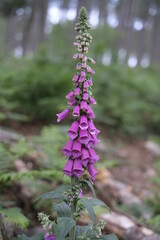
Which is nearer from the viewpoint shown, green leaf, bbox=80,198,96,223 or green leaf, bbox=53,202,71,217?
green leaf, bbox=80,198,96,223

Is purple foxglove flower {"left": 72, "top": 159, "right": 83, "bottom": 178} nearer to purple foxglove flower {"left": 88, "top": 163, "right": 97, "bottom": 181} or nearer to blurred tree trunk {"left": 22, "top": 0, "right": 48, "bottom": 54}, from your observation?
purple foxglove flower {"left": 88, "top": 163, "right": 97, "bottom": 181}

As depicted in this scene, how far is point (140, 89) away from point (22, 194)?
8.24 m

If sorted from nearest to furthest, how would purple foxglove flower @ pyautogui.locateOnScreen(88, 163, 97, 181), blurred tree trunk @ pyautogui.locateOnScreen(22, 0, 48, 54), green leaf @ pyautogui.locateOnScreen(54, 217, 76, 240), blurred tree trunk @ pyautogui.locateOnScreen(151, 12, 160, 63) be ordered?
→ green leaf @ pyautogui.locateOnScreen(54, 217, 76, 240), purple foxglove flower @ pyautogui.locateOnScreen(88, 163, 97, 181), blurred tree trunk @ pyautogui.locateOnScreen(22, 0, 48, 54), blurred tree trunk @ pyautogui.locateOnScreen(151, 12, 160, 63)

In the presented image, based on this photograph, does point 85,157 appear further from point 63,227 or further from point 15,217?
point 15,217

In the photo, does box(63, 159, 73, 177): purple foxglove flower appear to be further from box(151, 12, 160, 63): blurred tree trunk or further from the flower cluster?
box(151, 12, 160, 63): blurred tree trunk

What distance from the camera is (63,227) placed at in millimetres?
2021

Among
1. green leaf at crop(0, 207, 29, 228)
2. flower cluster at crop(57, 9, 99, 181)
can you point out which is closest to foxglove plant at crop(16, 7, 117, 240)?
A: flower cluster at crop(57, 9, 99, 181)

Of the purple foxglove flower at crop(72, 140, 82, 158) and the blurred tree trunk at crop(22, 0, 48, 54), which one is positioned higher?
the blurred tree trunk at crop(22, 0, 48, 54)

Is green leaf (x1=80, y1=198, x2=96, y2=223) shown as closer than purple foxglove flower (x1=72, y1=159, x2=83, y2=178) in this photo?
Yes

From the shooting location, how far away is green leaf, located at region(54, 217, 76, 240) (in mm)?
1985

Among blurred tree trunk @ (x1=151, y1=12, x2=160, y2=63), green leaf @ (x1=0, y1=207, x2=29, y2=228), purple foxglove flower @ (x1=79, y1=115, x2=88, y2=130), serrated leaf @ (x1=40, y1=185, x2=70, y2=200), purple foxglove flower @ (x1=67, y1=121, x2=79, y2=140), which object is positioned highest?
blurred tree trunk @ (x1=151, y1=12, x2=160, y2=63)

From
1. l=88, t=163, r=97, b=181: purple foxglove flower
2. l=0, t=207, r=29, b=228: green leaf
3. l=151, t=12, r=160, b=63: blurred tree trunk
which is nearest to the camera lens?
l=88, t=163, r=97, b=181: purple foxglove flower

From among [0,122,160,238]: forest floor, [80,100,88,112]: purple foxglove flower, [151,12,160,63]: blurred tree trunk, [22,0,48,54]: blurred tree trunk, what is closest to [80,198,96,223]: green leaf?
[80,100,88,112]: purple foxglove flower

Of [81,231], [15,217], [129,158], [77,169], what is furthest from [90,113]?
[129,158]
